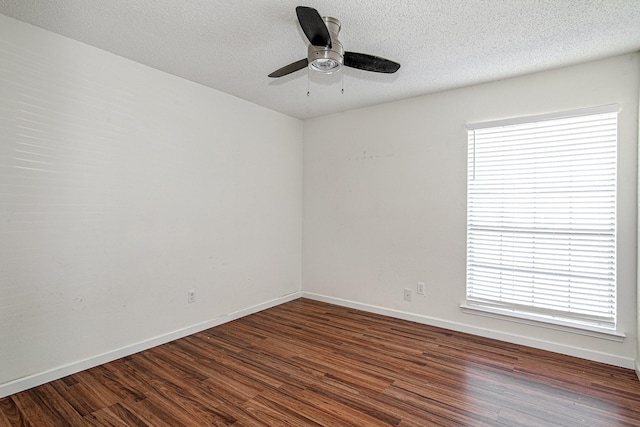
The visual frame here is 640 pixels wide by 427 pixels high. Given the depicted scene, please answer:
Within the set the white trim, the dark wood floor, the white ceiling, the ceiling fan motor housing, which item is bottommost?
the dark wood floor

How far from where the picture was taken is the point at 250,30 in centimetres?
224

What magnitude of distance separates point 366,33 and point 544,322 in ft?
9.39

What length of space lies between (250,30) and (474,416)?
114 inches

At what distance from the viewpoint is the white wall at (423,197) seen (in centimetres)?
257

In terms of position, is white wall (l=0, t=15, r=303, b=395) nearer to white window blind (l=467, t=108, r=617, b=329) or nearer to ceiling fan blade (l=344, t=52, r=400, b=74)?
ceiling fan blade (l=344, t=52, r=400, b=74)

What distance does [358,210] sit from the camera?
408 centimetres

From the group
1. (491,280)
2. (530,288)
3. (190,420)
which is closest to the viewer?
(190,420)

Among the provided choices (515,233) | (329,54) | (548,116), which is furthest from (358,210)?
(329,54)

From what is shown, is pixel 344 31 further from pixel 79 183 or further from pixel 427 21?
pixel 79 183

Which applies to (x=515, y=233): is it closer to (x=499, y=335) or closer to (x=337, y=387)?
(x=499, y=335)

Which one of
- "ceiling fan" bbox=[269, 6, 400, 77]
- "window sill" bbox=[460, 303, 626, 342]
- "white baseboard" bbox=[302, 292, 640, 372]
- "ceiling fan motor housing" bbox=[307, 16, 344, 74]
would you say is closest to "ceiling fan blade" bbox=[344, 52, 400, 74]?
"ceiling fan" bbox=[269, 6, 400, 77]

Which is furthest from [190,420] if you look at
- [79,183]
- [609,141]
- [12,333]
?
[609,141]

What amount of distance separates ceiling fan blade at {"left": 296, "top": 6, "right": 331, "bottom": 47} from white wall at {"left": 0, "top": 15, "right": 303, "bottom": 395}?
1842 mm

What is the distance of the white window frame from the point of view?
103 inches
